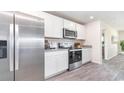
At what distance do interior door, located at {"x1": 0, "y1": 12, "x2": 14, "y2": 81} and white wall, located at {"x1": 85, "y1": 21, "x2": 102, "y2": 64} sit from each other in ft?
16.4

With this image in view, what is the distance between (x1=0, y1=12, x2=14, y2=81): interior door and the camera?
2.03 m

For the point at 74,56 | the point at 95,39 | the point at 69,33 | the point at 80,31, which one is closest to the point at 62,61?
the point at 74,56

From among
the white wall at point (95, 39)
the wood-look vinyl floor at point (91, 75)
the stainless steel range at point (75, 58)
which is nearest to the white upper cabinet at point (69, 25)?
the stainless steel range at point (75, 58)

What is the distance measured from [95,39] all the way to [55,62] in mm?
3425

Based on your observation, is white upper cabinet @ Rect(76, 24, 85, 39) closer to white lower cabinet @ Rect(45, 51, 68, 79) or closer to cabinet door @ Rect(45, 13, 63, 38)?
cabinet door @ Rect(45, 13, 63, 38)

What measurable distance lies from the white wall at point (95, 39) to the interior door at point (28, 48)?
413 centimetres

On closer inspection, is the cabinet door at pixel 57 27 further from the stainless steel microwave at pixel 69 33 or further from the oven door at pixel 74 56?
the oven door at pixel 74 56

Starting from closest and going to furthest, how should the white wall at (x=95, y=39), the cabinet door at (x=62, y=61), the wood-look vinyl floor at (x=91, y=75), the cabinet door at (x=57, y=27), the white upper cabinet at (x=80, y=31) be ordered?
the wood-look vinyl floor at (x=91, y=75)
the cabinet door at (x=62, y=61)
the cabinet door at (x=57, y=27)
the white upper cabinet at (x=80, y=31)
the white wall at (x=95, y=39)

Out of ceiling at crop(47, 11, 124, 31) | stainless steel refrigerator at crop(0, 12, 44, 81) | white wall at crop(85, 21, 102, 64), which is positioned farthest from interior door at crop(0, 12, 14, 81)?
white wall at crop(85, 21, 102, 64)

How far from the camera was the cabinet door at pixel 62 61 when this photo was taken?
3930 mm

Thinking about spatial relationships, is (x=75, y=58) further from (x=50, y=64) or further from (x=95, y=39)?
(x=95, y=39)

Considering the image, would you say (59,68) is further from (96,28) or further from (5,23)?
(96,28)
